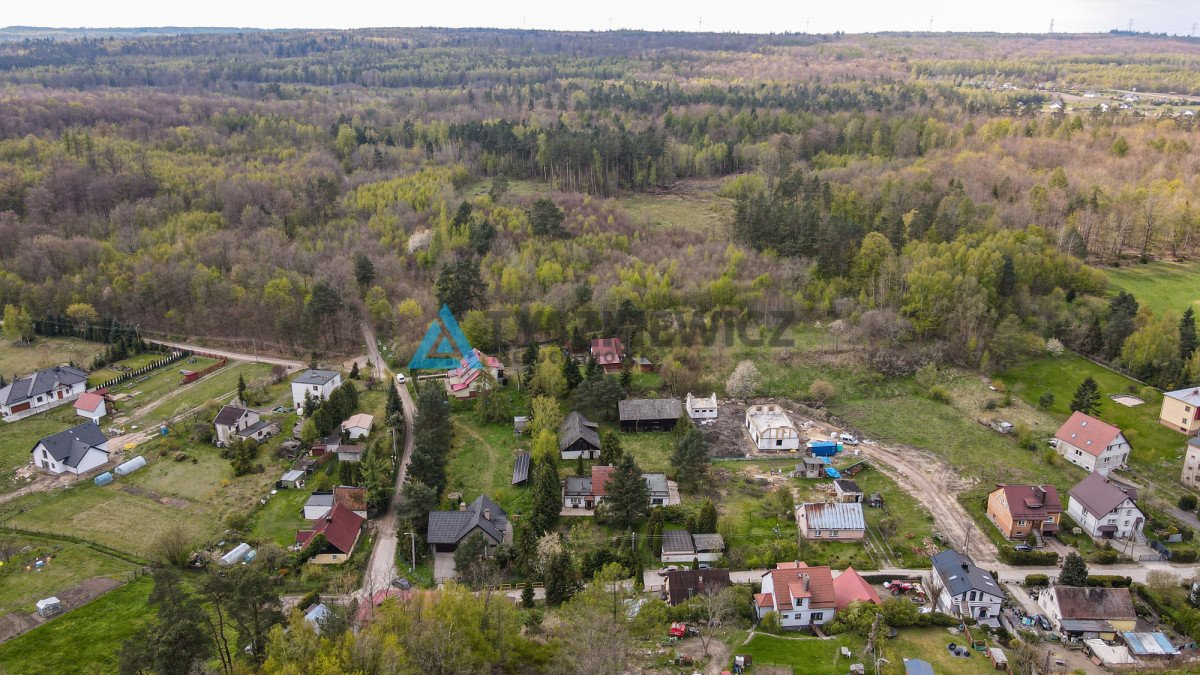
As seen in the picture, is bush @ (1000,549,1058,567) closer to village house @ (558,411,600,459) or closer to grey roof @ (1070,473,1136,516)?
grey roof @ (1070,473,1136,516)

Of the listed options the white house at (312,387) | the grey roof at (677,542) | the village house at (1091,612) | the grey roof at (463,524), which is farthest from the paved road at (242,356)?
the village house at (1091,612)

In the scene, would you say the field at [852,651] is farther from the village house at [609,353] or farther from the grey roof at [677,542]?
the village house at [609,353]

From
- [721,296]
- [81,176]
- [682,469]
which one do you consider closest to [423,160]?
[81,176]

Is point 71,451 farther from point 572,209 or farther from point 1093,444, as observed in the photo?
point 1093,444

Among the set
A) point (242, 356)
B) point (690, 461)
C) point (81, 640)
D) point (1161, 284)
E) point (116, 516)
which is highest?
point (1161, 284)

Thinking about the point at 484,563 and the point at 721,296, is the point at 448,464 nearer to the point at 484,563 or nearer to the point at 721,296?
the point at 484,563

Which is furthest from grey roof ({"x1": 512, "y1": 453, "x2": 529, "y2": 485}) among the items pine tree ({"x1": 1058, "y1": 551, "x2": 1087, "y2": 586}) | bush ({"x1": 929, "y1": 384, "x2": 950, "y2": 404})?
bush ({"x1": 929, "y1": 384, "x2": 950, "y2": 404})

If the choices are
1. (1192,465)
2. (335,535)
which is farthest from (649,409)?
(1192,465)
